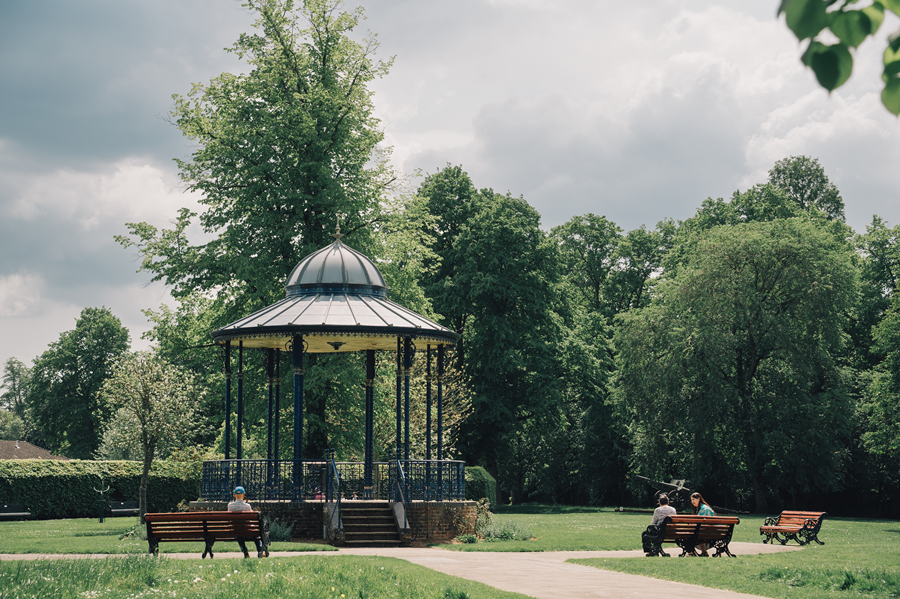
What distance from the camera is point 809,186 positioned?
57.0 metres

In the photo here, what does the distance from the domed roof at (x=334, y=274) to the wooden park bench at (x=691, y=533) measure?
1008 centimetres

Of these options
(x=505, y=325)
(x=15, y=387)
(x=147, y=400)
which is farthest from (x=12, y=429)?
(x=147, y=400)

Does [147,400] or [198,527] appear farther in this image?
[147,400]

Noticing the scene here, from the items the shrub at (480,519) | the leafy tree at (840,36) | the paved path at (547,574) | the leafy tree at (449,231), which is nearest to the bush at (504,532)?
the shrub at (480,519)

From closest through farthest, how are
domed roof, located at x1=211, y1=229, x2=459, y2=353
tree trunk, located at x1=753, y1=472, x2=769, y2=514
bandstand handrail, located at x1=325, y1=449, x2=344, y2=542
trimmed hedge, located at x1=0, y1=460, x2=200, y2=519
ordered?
bandstand handrail, located at x1=325, y1=449, x2=344, y2=542 < domed roof, located at x1=211, y1=229, x2=459, y2=353 < trimmed hedge, located at x1=0, y1=460, x2=200, y2=519 < tree trunk, located at x1=753, y1=472, x2=769, y2=514

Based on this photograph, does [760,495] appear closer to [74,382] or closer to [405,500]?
[405,500]

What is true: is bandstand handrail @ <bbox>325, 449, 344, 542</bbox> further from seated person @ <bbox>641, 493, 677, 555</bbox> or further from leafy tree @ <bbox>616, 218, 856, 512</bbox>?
leafy tree @ <bbox>616, 218, 856, 512</bbox>

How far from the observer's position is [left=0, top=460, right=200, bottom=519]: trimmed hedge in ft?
118

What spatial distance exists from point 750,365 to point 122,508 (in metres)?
28.9

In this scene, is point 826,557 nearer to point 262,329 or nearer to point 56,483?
point 262,329

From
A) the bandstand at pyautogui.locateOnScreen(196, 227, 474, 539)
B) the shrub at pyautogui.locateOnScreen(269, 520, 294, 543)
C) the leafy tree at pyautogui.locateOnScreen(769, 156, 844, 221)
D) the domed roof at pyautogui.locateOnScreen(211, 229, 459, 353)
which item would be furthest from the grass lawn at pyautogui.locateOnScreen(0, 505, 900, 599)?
the leafy tree at pyautogui.locateOnScreen(769, 156, 844, 221)

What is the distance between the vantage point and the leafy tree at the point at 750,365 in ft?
127

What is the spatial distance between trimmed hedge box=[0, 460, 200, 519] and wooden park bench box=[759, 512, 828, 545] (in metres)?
22.5

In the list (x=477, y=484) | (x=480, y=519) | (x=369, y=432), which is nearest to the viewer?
(x=480, y=519)
